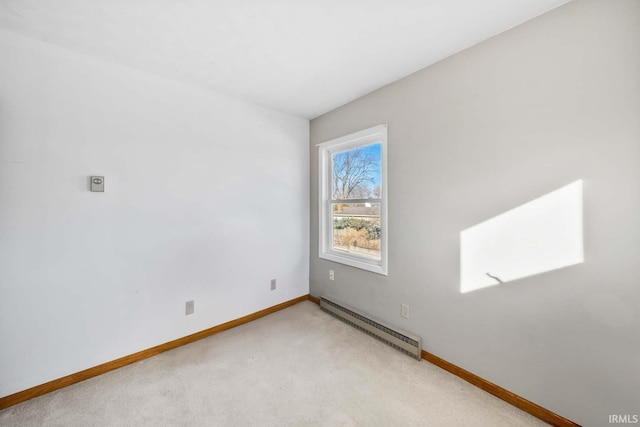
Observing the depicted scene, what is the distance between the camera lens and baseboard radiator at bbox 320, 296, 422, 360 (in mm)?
2111

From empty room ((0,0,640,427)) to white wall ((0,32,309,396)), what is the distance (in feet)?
0.05

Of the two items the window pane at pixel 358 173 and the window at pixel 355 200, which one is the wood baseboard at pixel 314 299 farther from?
the window pane at pixel 358 173

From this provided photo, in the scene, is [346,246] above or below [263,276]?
above

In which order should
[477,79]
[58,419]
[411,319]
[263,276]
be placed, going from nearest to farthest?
1. [58,419]
2. [477,79]
3. [411,319]
4. [263,276]

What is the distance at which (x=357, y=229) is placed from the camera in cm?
287

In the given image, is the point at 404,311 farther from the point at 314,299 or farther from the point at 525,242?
the point at 314,299

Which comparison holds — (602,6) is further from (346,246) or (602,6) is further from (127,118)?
(127,118)

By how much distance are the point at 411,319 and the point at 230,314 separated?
1.85 m

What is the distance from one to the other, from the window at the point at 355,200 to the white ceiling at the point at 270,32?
2.38 feet

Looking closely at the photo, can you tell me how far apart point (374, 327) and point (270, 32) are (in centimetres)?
Answer: 261

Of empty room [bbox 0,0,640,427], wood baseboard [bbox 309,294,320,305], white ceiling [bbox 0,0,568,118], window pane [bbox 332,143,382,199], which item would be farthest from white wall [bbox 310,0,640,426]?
wood baseboard [bbox 309,294,320,305]

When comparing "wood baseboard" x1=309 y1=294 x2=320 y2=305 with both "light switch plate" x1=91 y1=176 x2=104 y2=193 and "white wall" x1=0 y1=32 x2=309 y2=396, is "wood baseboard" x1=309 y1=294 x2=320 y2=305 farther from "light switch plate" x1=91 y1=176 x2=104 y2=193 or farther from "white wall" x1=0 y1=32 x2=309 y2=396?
"light switch plate" x1=91 y1=176 x2=104 y2=193

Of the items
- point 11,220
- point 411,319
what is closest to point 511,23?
point 411,319

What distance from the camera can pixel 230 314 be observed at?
2648mm
